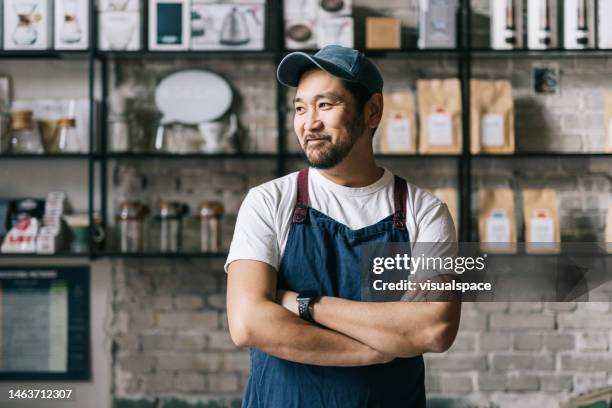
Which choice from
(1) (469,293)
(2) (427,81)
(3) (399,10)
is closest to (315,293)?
(1) (469,293)

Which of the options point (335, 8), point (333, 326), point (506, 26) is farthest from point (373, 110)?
point (506, 26)

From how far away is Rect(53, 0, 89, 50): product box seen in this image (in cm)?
341

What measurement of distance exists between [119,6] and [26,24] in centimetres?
41

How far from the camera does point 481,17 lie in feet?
11.5

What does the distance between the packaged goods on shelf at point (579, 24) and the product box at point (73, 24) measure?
2.03m

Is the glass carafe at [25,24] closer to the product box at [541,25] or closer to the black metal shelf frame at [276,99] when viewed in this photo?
the black metal shelf frame at [276,99]

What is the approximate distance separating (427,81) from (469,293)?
1.71 m

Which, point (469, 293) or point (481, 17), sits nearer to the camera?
point (469, 293)

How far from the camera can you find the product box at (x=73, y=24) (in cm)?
341

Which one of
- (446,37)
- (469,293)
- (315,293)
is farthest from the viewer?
(446,37)

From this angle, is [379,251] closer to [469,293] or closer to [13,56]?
[469,293]

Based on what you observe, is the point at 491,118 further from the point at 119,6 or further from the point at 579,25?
the point at 119,6

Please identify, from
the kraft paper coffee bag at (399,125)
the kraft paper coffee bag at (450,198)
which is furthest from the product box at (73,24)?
the kraft paper coffee bag at (450,198)

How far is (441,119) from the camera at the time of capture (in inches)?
131
